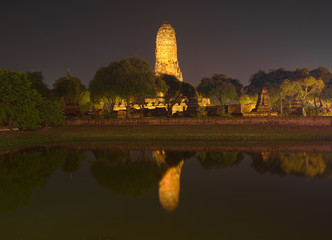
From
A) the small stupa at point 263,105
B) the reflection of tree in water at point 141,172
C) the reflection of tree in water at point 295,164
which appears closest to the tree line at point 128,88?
the small stupa at point 263,105

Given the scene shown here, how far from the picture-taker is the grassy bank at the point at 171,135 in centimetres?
2669

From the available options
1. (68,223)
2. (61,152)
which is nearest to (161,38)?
(61,152)

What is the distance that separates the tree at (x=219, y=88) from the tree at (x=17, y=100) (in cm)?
2485

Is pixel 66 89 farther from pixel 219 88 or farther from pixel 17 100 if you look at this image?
pixel 219 88

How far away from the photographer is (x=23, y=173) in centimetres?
1464

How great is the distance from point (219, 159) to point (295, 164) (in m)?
4.61

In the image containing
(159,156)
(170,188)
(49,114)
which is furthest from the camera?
(49,114)

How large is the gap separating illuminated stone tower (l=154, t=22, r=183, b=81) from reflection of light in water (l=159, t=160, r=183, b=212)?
66.9 meters

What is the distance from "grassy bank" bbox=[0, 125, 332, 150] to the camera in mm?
26688

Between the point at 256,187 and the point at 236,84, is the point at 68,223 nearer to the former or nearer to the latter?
the point at 256,187

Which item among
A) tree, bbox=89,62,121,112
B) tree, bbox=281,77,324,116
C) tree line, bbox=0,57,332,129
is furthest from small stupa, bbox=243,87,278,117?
tree, bbox=89,62,121,112

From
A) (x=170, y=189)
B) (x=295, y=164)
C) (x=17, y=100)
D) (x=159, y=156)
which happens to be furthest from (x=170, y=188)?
(x=17, y=100)

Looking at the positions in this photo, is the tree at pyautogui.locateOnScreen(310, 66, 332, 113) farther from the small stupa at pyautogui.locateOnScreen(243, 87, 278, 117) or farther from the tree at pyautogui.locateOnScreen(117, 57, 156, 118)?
the tree at pyautogui.locateOnScreen(117, 57, 156, 118)

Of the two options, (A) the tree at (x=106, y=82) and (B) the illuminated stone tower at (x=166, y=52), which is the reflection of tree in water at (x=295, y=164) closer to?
(A) the tree at (x=106, y=82)
